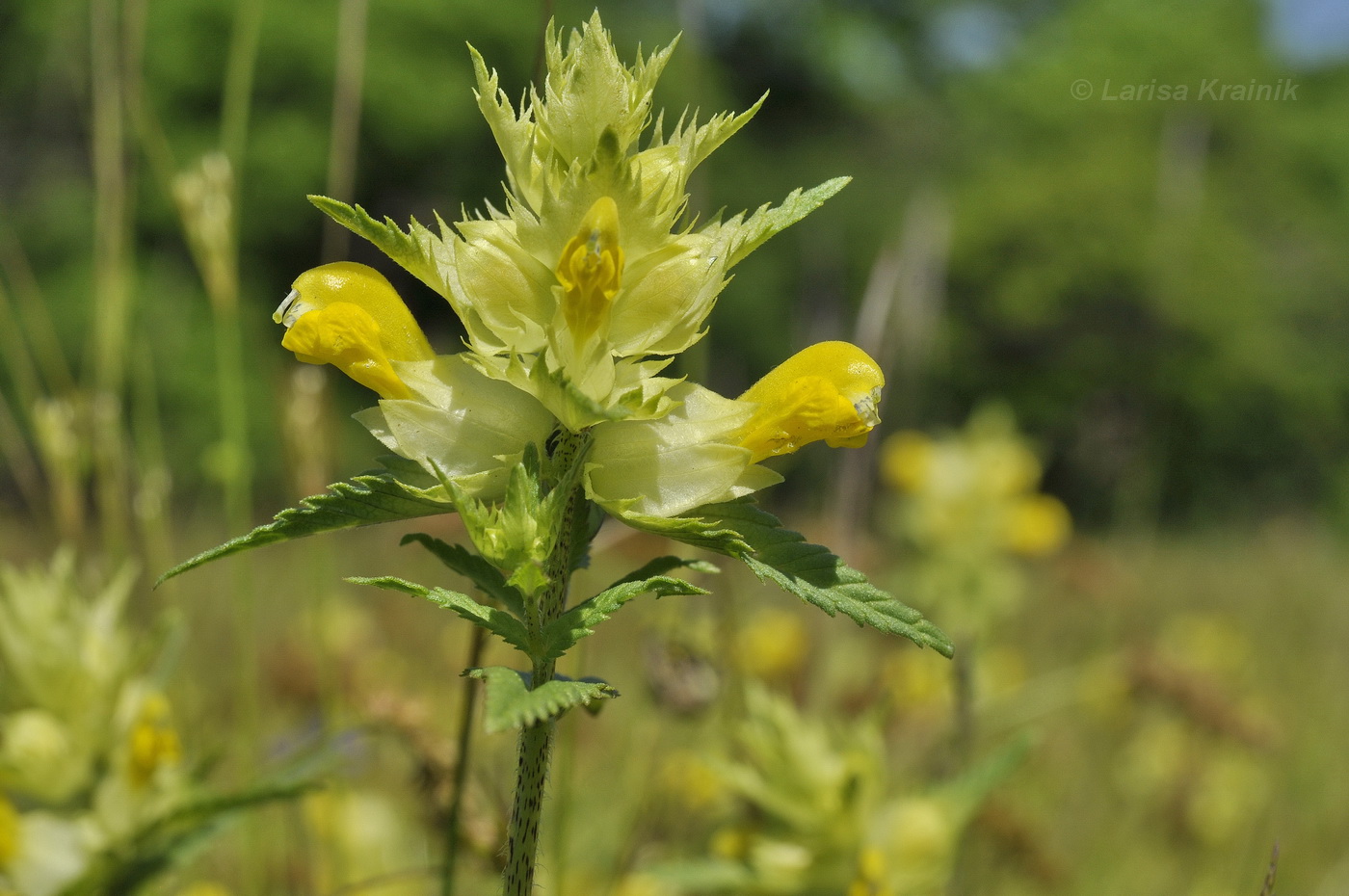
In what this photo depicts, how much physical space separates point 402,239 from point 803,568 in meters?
0.31

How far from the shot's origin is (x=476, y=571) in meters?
0.65

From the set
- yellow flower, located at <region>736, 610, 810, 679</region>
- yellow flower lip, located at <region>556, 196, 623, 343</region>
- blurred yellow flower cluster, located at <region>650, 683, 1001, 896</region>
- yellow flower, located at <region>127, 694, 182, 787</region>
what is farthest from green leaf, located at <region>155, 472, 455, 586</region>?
yellow flower, located at <region>736, 610, 810, 679</region>

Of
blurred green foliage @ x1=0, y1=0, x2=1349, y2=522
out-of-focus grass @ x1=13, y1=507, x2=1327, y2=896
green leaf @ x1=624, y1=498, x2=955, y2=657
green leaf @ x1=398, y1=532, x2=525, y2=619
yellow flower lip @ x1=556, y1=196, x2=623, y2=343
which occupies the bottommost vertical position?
out-of-focus grass @ x1=13, y1=507, x2=1327, y2=896

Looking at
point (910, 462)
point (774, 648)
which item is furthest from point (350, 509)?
A: point (910, 462)

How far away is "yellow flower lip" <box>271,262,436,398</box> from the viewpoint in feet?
2.22

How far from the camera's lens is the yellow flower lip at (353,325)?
68 centimetres

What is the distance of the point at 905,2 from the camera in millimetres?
21016

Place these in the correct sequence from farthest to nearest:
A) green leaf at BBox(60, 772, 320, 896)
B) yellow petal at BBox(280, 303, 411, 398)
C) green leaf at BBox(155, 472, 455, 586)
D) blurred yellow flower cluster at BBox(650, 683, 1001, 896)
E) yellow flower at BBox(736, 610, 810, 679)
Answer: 1. yellow flower at BBox(736, 610, 810, 679)
2. blurred yellow flower cluster at BBox(650, 683, 1001, 896)
3. green leaf at BBox(60, 772, 320, 896)
4. yellow petal at BBox(280, 303, 411, 398)
5. green leaf at BBox(155, 472, 455, 586)

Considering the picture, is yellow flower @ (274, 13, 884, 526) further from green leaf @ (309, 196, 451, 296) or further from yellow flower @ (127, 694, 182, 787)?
yellow flower @ (127, 694, 182, 787)

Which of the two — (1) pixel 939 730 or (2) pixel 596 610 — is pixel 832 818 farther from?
(1) pixel 939 730

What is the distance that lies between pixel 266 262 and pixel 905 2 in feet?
47.4

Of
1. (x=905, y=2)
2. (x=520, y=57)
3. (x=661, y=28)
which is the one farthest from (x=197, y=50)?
(x=905, y=2)

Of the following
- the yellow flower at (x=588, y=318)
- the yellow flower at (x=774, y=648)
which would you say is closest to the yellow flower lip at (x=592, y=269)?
the yellow flower at (x=588, y=318)

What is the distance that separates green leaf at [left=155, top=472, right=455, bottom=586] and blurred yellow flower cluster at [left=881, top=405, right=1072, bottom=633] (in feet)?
8.29
